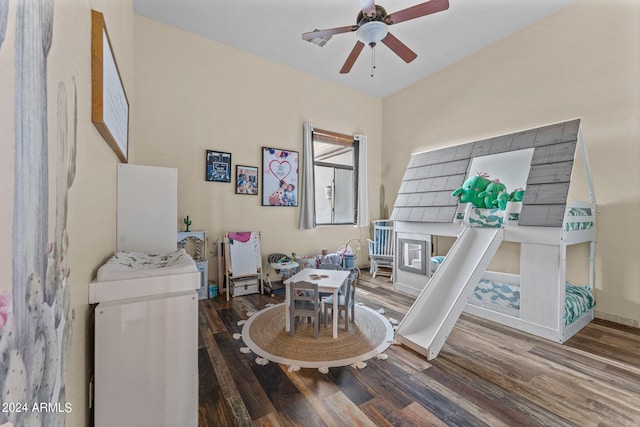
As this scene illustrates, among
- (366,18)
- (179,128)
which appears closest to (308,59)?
(366,18)

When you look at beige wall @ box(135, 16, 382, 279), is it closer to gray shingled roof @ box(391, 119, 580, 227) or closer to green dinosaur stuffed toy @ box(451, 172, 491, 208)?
gray shingled roof @ box(391, 119, 580, 227)

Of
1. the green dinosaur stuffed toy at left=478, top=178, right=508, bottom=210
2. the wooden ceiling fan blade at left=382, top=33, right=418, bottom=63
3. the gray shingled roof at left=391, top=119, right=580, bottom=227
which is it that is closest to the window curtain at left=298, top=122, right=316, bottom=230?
the gray shingled roof at left=391, top=119, right=580, bottom=227

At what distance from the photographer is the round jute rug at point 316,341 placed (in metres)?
2.04

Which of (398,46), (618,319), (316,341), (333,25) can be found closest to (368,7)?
(398,46)

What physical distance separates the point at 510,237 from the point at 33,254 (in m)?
3.25

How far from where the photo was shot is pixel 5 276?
487 mm

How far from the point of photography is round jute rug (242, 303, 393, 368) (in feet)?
6.68

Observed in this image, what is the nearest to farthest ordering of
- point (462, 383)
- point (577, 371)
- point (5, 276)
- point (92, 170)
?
point (5, 276), point (92, 170), point (462, 383), point (577, 371)

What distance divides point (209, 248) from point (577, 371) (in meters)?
3.85

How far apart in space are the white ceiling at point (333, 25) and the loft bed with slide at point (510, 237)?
142 centimetres

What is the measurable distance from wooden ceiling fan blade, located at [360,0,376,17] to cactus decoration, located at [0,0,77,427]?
6.91ft

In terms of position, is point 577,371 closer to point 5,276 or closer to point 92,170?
point 5,276

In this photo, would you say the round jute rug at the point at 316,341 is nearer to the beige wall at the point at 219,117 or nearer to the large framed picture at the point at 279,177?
the beige wall at the point at 219,117

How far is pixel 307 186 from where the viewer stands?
14.0 ft
